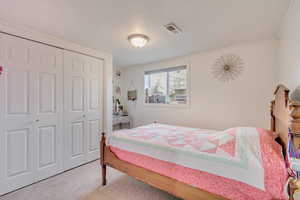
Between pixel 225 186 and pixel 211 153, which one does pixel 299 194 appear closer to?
pixel 225 186

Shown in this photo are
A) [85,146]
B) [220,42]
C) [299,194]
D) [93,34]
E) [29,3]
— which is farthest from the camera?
[85,146]

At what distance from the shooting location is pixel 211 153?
57.0 inches

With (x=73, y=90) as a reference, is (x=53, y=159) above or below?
below

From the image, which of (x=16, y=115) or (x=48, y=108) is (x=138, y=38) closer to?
(x=48, y=108)

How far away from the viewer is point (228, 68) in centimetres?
288

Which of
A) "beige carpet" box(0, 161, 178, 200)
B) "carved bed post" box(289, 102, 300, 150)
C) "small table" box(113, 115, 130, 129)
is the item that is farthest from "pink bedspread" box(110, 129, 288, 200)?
"small table" box(113, 115, 130, 129)

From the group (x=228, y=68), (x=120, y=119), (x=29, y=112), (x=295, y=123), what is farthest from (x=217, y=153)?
(x=120, y=119)

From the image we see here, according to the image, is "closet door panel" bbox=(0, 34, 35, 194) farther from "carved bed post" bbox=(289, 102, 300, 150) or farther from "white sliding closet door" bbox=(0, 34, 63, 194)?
"carved bed post" bbox=(289, 102, 300, 150)

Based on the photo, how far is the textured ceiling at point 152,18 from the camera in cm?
161

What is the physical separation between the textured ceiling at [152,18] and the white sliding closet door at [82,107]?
486 millimetres

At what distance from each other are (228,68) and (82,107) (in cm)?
298

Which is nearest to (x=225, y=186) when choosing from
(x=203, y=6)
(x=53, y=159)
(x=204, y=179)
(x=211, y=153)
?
(x=204, y=179)

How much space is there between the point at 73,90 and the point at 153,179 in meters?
2.10

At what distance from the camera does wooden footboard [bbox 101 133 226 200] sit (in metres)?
1.36
